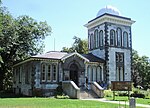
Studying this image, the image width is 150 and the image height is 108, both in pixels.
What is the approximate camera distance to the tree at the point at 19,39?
39344 mm

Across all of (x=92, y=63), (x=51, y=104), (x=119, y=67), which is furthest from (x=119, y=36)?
(x=51, y=104)

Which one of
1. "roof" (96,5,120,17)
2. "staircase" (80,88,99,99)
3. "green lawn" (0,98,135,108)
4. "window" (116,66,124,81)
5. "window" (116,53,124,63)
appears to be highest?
"roof" (96,5,120,17)

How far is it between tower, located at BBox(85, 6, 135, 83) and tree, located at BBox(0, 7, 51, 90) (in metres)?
9.35

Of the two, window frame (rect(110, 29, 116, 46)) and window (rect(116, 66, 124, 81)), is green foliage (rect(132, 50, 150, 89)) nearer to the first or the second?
window (rect(116, 66, 124, 81))

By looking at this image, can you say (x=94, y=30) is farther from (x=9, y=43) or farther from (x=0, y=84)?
(x=0, y=84)

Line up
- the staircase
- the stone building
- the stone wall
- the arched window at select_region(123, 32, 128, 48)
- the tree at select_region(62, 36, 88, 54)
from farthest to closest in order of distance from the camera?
1. the tree at select_region(62, 36, 88, 54)
2. the arched window at select_region(123, 32, 128, 48)
3. the stone building
4. the staircase
5. the stone wall

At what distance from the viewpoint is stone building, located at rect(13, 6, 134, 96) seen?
106 ft

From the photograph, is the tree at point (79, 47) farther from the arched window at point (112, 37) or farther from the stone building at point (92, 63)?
the arched window at point (112, 37)

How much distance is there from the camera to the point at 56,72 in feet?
108

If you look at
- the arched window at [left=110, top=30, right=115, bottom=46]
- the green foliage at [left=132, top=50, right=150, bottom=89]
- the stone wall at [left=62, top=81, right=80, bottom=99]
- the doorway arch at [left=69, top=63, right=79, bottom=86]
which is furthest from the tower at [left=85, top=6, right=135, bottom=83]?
the green foliage at [left=132, top=50, right=150, bottom=89]

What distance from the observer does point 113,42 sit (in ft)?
129

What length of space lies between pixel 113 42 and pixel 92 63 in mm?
5566

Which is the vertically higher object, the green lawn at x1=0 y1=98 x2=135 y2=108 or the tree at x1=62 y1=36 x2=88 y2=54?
the tree at x1=62 y1=36 x2=88 y2=54

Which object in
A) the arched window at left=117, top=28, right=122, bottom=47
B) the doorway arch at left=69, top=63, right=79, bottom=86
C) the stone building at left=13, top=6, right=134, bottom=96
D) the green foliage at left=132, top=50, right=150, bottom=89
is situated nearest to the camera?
the stone building at left=13, top=6, right=134, bottom=96
